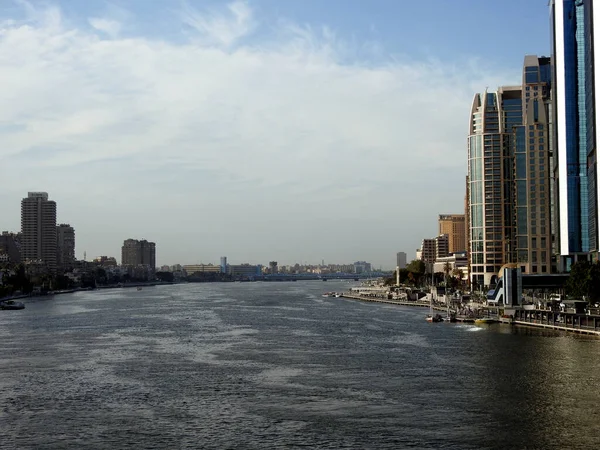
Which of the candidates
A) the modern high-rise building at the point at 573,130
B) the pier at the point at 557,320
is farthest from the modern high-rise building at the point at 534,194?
the pier at the point at 557,320

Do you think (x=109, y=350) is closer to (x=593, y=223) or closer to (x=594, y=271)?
(x=594, y=271)

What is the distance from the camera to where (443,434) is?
36.8 m

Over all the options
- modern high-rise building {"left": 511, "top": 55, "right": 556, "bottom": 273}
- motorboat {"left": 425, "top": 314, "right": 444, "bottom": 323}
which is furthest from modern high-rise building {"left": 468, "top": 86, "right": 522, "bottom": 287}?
motorboat {"left": 425, "top": 314, "right": 444, "bottom": 323}

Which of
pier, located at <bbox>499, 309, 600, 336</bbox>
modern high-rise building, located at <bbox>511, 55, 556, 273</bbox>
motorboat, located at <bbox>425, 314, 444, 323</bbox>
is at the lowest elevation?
motorboat, located at <bbox>425, 314, 444, 323</bbox>

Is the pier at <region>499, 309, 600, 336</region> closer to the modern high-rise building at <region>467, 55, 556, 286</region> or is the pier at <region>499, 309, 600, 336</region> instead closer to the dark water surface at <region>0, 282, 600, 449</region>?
the dark water surface at <region>0, 282, 600, 449</region>

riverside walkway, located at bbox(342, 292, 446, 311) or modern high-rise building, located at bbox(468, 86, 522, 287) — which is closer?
riverside walkway, located at bbox(342, 292, 446, 311)

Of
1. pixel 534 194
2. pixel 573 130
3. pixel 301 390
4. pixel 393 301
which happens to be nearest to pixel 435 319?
pixel 301 390

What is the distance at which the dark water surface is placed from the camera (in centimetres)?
3688

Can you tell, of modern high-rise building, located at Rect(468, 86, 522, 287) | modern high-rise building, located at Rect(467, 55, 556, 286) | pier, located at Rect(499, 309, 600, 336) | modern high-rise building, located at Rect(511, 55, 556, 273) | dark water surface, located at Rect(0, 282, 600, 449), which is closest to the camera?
dark water surface, located at Rect(0, 282, 600, 449)

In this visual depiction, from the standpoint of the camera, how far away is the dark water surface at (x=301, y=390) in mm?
36875

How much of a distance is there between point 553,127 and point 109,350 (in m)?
117

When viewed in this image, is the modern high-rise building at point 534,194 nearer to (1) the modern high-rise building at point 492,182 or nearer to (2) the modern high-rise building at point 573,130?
(1) the modern high-rise building at point 492,182

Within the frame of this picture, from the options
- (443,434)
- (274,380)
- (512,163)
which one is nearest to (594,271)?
(274,380)

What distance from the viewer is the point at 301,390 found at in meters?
47.3
